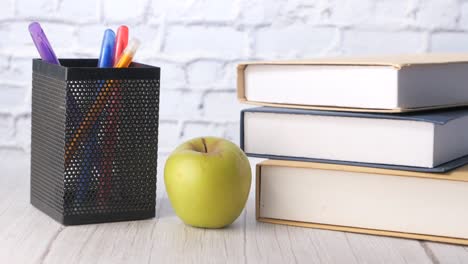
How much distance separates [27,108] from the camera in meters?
1.71

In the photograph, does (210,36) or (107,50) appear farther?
(210,36)

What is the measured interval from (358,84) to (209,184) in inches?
8.0

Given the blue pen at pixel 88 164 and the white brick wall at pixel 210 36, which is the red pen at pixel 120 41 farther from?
the white brick wall at pixel 210 36

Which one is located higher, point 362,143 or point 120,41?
point 120,41

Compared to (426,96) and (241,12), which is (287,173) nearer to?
(426,96)

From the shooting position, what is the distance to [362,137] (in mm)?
991

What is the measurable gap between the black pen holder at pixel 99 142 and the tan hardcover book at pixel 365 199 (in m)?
0.15

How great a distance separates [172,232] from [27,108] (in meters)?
0.80

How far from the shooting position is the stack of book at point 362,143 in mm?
958

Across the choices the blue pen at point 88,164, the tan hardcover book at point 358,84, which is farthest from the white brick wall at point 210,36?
the blue pen at point 88,164

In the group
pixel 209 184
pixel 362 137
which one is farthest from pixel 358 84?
pixel 209 184

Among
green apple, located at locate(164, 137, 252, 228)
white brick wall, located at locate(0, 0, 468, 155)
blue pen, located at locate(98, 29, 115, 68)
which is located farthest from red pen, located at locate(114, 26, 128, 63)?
white brick wall, located at locate(0, 0, 468, 155)

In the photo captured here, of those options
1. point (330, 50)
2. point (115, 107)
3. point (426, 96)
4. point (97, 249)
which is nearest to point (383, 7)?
point (330, 50)

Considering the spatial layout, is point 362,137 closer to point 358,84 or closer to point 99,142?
point 358,84
